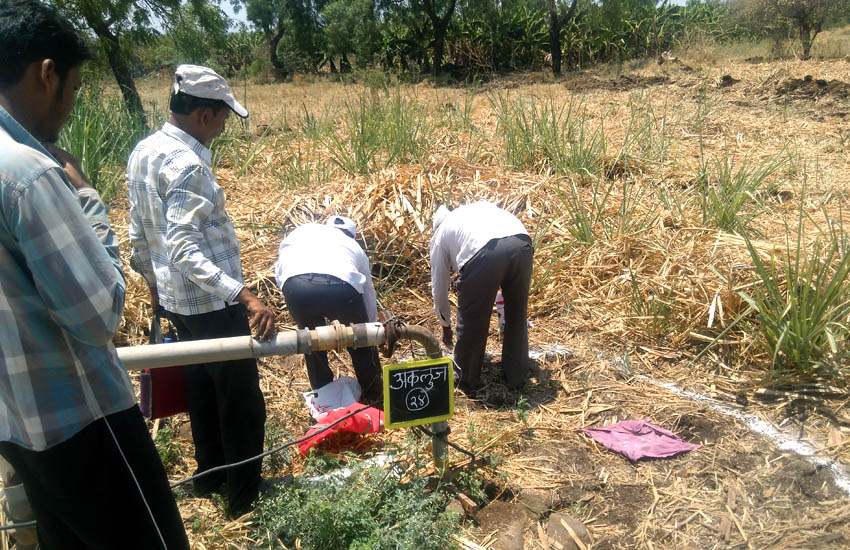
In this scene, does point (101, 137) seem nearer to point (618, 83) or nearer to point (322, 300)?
point (322, 300)

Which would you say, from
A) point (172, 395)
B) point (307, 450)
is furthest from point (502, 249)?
point (172, 395)

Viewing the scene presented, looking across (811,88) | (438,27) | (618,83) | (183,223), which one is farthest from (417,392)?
(438,27)

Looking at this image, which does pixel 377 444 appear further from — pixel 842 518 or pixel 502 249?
pixel 842 518

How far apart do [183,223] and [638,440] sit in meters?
2.26

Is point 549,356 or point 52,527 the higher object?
point 52,527

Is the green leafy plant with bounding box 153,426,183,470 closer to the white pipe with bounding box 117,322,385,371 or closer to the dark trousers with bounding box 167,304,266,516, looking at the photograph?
the dark trousers with bounding box 167,304,266,516

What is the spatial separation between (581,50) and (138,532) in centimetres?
2140

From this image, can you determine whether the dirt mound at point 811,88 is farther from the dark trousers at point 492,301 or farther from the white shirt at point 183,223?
the white shirt at point 183,223

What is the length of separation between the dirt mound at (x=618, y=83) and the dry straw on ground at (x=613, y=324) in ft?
16.8

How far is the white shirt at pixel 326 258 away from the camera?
306 centimetres

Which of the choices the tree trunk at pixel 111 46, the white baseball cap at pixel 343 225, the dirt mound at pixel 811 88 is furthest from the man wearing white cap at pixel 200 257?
the dirt mound at pixel 811 88

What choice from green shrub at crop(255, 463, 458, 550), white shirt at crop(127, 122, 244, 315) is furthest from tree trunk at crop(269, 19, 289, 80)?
green shrub at crop(255, 463, 458, 550)

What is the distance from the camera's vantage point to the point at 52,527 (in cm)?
143

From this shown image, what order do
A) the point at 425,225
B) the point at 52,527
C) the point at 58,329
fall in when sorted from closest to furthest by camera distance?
1. the point at 58,329
2. the point at 52,527
3. the point at 425,225
